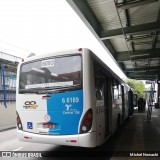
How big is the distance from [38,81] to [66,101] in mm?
1102

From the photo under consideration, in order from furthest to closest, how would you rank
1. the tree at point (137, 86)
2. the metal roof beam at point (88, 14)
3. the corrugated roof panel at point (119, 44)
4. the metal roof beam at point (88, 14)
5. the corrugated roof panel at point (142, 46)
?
the tree at point (137, 86)
the corrugated roof panel at point (142, 46)
the corrugated roof panel at point (119, 44)
the metal roof beam at point (88, 14)
the metal roof beam at point (88, 14)

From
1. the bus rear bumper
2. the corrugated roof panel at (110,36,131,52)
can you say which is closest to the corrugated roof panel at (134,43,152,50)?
the corrugated roof panel at (110,36,131,52)

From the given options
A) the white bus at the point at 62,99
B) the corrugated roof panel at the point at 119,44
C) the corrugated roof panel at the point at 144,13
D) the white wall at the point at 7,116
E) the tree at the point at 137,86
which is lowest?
the white wall at the point at 7,116

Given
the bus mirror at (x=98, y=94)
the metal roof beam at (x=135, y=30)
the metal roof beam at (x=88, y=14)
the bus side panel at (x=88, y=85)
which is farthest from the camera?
the metal roof beam at (x=135, y=30)

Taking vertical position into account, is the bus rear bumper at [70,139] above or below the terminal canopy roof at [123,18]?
below

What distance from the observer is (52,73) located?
231 inches

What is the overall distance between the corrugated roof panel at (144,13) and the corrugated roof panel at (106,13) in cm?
47

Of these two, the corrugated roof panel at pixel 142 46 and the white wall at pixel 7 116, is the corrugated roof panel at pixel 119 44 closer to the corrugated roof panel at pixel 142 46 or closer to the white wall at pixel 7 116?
the corrugated roof panel at pixel 142 46

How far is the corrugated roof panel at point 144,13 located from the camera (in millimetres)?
9477

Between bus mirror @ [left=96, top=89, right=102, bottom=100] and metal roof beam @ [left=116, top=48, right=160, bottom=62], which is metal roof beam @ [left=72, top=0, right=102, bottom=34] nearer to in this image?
bus mirror @ [left=96, top=89, right=102, bottom=100]

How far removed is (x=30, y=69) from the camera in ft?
20.8

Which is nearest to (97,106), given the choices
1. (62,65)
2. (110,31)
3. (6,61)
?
(62,65)

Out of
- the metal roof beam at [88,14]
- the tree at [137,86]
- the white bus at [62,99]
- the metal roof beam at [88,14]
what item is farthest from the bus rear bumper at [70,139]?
the tree at [137,86]

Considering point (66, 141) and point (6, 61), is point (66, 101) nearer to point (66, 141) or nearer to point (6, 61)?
point (66, 141)
